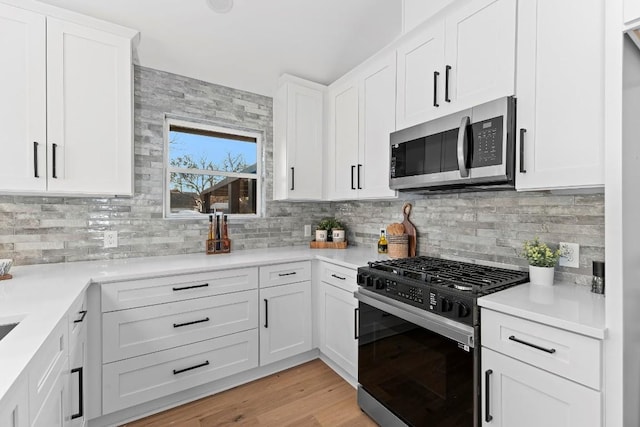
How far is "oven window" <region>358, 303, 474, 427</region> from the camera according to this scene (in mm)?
1396

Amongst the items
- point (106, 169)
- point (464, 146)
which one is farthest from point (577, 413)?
point (106, 169)

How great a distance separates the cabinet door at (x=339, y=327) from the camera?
2.21m

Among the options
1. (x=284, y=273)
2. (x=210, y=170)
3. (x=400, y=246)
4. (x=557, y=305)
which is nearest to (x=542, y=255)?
(x=557, y=305)

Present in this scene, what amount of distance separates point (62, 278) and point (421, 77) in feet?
8.20

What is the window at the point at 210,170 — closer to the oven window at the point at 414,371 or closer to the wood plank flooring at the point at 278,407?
the wood plank flooring at the point at 278,407

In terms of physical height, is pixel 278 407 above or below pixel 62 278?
below

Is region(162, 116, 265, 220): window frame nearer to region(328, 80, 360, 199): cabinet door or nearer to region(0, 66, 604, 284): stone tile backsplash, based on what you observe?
region(0, 66, 604, 284): stone tile backsplash

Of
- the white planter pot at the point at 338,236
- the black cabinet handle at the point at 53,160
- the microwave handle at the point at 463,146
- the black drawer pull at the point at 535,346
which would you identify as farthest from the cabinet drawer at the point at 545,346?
the black cabinet handle at the point at 53,160

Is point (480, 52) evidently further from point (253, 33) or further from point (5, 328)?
point (5, 328)

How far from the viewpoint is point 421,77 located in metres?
2.00

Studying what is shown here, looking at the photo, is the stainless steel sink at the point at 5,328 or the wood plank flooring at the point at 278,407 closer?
the stainless steel sink at the point at 5,328

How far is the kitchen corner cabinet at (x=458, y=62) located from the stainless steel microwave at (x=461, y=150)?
7 centimetres

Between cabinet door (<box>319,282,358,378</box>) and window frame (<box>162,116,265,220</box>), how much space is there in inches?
43.8

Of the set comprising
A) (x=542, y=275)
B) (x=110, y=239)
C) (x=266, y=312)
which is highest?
(x=110, y=239)
